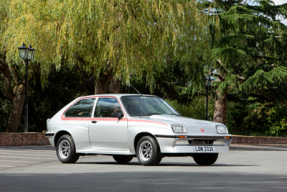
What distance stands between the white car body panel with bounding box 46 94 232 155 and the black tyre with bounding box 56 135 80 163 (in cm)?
13

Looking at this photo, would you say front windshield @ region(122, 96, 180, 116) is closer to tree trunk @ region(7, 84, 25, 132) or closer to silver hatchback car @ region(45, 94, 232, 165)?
silver hatchback car @ region(45, 94, 232, 165)

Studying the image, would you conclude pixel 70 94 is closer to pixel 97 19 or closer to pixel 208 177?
pixel 97 19

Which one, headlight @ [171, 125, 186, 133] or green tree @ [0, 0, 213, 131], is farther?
green tree @ [0, 0, 213, 131]

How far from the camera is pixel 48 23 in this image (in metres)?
20.8

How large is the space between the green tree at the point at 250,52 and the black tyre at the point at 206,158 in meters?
17.7

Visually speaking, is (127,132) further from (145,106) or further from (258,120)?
(258,120)

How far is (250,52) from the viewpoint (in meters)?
31.9

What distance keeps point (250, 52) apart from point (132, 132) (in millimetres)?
20961

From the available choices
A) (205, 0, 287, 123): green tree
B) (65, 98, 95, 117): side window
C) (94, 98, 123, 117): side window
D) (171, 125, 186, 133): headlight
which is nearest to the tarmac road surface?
(171, 125, 186, 133): headlight

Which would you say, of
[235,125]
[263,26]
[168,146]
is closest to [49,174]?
[168,146]

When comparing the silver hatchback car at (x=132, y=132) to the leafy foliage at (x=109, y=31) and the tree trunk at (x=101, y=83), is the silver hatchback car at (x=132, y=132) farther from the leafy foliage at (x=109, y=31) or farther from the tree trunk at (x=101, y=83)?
the tree trunk at (x=101, y=83)

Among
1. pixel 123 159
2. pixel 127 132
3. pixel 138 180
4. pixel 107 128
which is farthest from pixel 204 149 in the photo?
pixel 138 180

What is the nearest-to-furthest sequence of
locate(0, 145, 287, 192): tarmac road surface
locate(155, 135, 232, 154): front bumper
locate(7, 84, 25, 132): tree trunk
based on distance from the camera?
locate(0, 145, 287, 192): tarmac road surface < locate(155, 135, 232, 154): front bumper < locate(7, 84, 25, 132): tree trunk

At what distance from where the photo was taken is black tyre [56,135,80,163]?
13.4 metres
